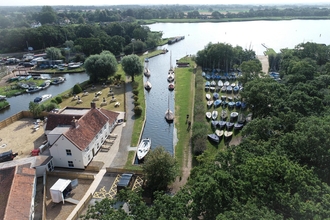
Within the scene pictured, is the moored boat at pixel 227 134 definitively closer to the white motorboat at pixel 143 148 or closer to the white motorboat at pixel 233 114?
the white motorboat at pixel 233 114

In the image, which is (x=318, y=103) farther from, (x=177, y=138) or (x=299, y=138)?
(x=177, y=138)

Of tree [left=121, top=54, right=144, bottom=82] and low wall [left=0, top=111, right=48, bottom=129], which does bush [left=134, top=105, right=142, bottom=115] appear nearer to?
low wall [left=0, top=111, right=48, bottom=129]

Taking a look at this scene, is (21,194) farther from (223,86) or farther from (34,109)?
(223,86)

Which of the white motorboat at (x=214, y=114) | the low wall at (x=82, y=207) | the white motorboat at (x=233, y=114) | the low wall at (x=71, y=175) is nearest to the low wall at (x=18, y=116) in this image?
the low wall at (x=71, y=175)

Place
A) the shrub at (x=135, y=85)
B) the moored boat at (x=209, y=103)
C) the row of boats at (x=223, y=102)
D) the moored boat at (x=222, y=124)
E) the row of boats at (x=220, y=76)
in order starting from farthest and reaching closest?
the row of boats at (x=220, y=76) → the shrub at (x=135, y=85) → the moored boat at (x=209, y=103) → the row of boats at (x=223, y=102) → the moored boat at (x=222, y=124)

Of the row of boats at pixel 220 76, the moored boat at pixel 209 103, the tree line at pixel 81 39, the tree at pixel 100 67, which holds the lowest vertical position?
the moored boat at pixel 209 103

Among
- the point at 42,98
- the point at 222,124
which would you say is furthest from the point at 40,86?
the point at 222,124

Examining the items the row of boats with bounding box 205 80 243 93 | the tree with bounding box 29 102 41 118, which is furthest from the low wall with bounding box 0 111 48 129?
the row of boats with bounding box 205 80 243 93
